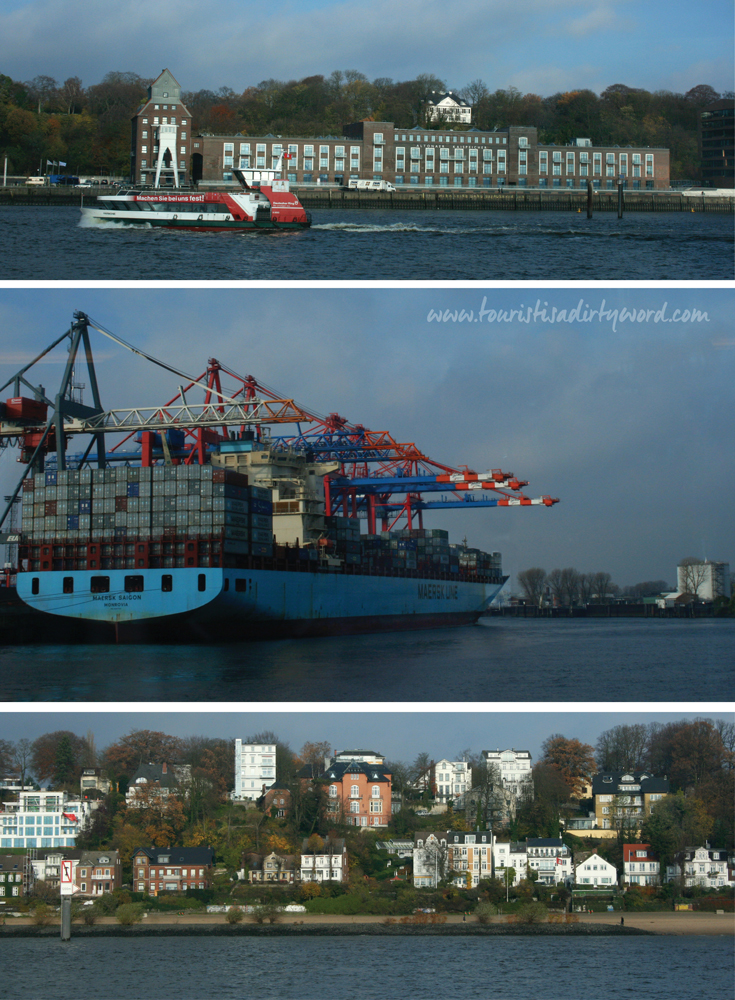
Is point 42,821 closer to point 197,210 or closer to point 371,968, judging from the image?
point 371,968

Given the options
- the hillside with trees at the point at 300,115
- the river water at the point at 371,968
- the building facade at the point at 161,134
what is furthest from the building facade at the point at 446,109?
the river water at the point at 371,968

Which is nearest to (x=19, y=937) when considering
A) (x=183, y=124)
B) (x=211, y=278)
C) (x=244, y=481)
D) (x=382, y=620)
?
(x=244, y=481)

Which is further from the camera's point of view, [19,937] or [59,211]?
[59,211]

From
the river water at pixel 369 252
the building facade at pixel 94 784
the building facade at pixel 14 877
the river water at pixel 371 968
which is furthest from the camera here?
the river water at pixel 369 252

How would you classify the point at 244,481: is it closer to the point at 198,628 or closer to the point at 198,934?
the point at 198,628

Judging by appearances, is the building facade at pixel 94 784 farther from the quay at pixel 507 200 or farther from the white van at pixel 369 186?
the white van at pixel 369 186

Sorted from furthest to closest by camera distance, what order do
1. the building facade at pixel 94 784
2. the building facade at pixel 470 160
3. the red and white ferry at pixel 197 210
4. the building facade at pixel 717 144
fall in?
1. the building facade at pixel 717 144
2. the building facade at pixel 470 160
3. the red and white ferry at pixel 197 210
4. the building facade at pixel 94 784

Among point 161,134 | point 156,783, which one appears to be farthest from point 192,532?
point 161,134
